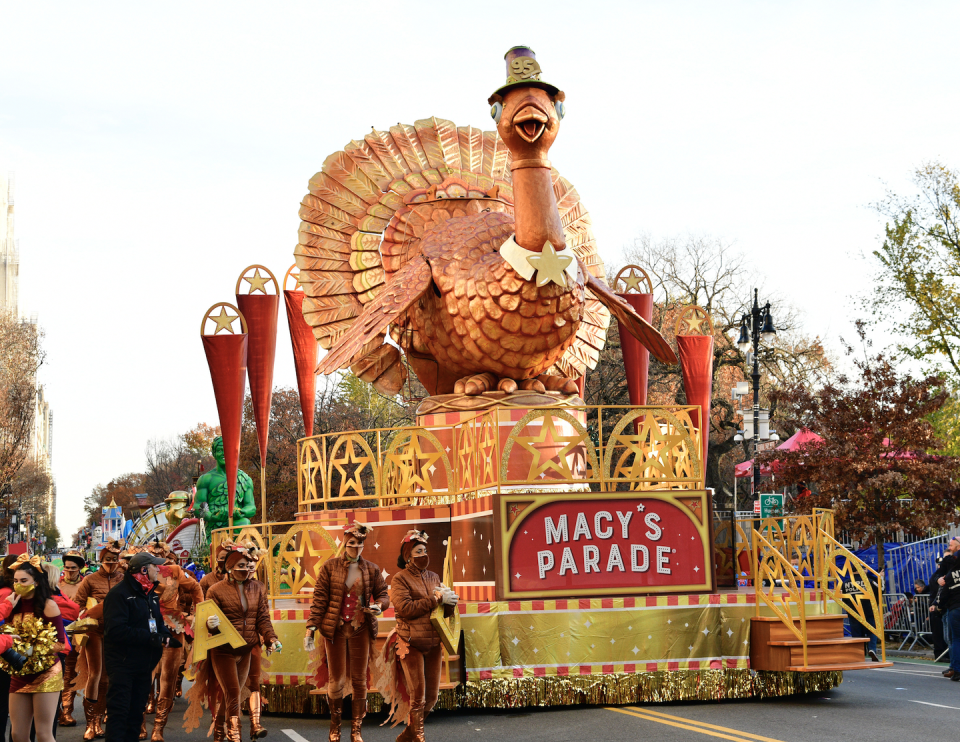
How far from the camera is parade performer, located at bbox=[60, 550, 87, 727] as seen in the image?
35.6ft

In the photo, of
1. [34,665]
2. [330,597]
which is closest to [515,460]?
[330,597]

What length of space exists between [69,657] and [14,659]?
4.09 meters

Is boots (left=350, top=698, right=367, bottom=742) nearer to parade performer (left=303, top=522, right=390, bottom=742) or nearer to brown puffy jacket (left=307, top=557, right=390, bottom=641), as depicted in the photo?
parade performer (left=303, top=522, right=390, bottom=742)

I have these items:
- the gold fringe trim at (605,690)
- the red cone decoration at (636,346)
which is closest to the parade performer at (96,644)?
the gold fringe trim at (605,690)

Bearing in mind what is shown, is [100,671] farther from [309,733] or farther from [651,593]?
[651,593]

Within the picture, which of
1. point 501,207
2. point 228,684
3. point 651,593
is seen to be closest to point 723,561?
point 651,593

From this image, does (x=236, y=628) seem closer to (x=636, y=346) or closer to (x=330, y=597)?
(x=330, y=597)

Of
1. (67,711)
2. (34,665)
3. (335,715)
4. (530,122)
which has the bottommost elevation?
(67,711)

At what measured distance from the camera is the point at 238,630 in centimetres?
865

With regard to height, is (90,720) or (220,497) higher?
(220,497)

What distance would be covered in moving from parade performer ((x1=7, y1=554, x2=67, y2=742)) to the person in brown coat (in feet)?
4.33

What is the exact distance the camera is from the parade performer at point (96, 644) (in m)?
9.84

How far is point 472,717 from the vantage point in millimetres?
9789

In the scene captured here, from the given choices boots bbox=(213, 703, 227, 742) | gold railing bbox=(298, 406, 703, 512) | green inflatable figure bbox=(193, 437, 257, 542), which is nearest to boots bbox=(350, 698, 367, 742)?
boots bbox=(213, 703, 227, 742)
